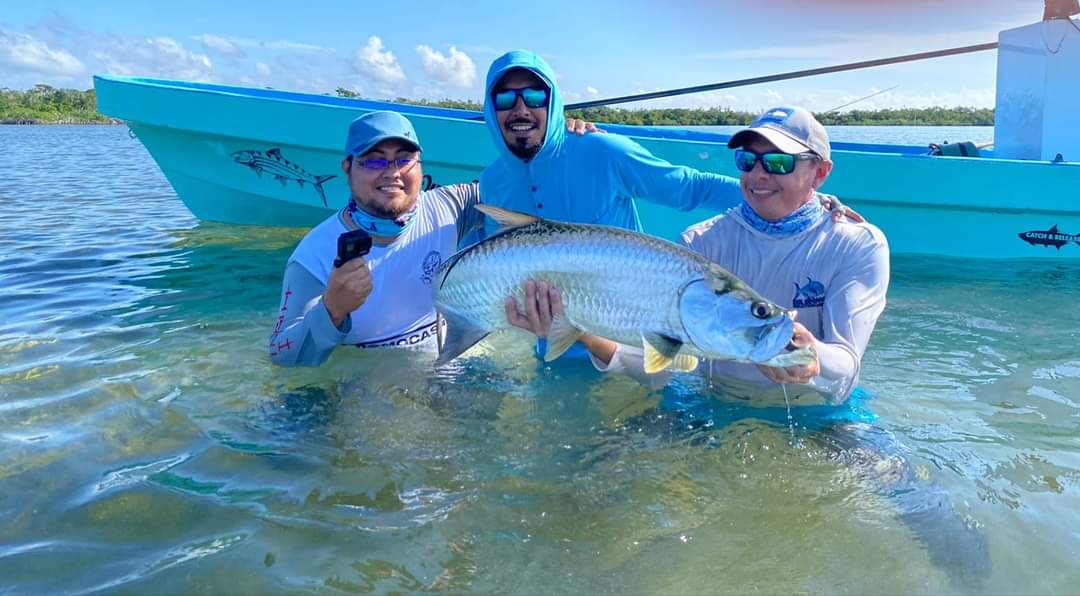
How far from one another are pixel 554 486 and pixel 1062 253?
793 cm

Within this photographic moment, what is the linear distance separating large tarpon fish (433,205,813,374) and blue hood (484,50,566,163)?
A: 0.76 meters

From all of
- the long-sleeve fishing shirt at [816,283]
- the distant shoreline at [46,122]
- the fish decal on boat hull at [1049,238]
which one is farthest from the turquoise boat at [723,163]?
the distant shoreline at [46,122]

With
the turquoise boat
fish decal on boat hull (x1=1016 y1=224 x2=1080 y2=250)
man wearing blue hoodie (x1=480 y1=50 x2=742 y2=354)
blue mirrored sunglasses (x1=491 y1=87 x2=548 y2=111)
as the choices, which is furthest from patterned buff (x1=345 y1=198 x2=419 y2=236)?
fish decal on boat hull (x1=1016 y1=224 x2=1080 y2=250)

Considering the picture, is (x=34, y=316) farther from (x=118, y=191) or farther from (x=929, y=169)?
(x=118, y=191)

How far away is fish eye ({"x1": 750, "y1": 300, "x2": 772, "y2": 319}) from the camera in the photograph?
2676 mm

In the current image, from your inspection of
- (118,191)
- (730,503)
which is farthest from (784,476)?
(118,191)

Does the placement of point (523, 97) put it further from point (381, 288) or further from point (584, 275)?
point (381, 288)

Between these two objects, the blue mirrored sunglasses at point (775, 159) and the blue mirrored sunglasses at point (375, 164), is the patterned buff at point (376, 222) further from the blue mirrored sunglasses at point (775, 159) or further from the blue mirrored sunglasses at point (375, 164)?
the blue mirrored sunglasses at point (775, 159)

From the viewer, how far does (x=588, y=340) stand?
11.1ft

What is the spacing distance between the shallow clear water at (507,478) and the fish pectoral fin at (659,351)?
63 centimetres

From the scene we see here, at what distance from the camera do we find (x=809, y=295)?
3229 millimetres

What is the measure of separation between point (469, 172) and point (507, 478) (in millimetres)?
6051

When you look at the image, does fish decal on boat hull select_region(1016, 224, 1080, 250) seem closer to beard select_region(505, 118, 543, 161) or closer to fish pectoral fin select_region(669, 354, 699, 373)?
beard select_region(505, 118, 543, 161)

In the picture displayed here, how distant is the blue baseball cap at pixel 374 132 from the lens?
12.7 feet
